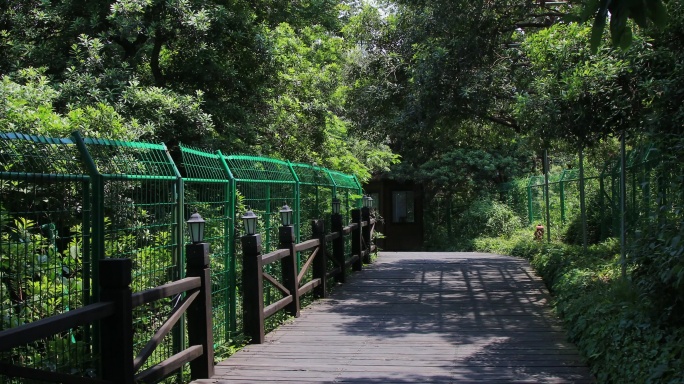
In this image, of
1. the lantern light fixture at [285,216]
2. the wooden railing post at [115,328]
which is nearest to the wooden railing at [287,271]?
the lantern light fixture at [285,216]

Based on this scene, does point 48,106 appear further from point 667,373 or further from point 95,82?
point 667,373

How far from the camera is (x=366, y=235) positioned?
1611cm

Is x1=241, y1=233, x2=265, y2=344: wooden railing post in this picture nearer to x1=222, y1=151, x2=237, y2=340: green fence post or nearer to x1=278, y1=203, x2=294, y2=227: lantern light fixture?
x1=222, y1=151, x2=237, y2=340: green fence post

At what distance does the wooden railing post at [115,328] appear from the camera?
13.6 feet

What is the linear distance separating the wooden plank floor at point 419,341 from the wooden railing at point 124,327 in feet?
1.51

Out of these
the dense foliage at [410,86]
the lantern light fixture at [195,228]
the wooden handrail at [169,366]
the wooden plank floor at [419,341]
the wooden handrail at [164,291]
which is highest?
the dense foliage at [410,86]

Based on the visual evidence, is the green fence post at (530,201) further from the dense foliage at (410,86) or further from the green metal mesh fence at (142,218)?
the green metal mesh fence at (142,218)

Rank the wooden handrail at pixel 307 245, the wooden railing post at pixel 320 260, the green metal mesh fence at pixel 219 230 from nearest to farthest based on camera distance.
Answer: the green metal mesh fence at pixel 219 230
the wooden handrail at pixel 307 245
the wooden railing post at pixel 320 260

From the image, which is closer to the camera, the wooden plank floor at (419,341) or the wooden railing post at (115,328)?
the wooden railing post at (115,328)

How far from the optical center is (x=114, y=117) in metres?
9.25

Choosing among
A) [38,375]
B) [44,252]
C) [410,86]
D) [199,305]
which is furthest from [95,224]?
[410,86]

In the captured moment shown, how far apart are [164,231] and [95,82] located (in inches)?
217

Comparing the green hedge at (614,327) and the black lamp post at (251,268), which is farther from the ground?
the black lamp post at (251,268)

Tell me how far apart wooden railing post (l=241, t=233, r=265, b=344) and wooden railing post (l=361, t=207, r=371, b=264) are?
8.07 m
